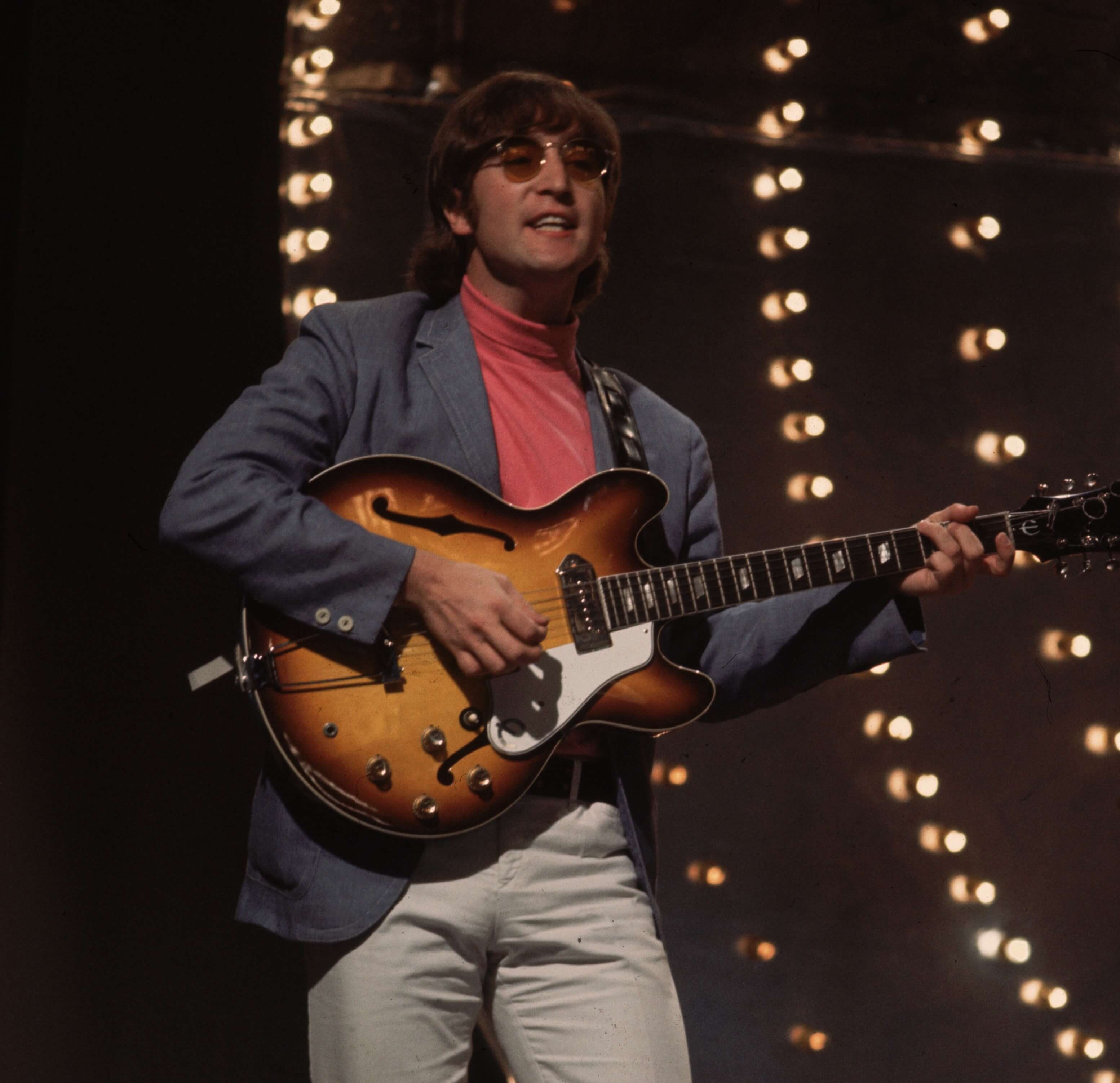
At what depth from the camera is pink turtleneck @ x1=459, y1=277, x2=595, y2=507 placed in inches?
65.9

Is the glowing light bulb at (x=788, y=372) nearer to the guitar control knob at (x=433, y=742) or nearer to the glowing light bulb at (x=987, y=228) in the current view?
the glowing light bulb at (x=987, y=228)

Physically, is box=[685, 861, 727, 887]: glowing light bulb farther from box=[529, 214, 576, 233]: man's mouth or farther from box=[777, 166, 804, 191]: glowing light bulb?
box=[777, 166, 804, 191]: glowing light bulb

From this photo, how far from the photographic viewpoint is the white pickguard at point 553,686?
1.47 metres

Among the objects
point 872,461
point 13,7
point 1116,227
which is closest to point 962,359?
point 872,461

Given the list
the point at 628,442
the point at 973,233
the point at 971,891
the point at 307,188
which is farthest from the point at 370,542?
the point at 973,233

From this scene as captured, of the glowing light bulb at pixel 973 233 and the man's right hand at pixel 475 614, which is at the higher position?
the glowing light bulb at pixel 973 233

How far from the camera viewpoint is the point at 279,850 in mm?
1452

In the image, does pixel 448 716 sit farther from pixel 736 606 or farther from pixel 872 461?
pixel 872 461

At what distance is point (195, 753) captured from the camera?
6.98 ft

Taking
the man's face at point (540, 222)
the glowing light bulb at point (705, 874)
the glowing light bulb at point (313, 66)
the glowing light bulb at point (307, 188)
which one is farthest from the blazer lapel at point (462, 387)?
the glowing light bulb at point (705, 874)

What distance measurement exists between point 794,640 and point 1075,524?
1.37ft

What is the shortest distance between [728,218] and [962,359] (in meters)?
0.60

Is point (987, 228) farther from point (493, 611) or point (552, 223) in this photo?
point (493, 611)

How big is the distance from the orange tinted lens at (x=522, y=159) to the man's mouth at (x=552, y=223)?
0.07m
